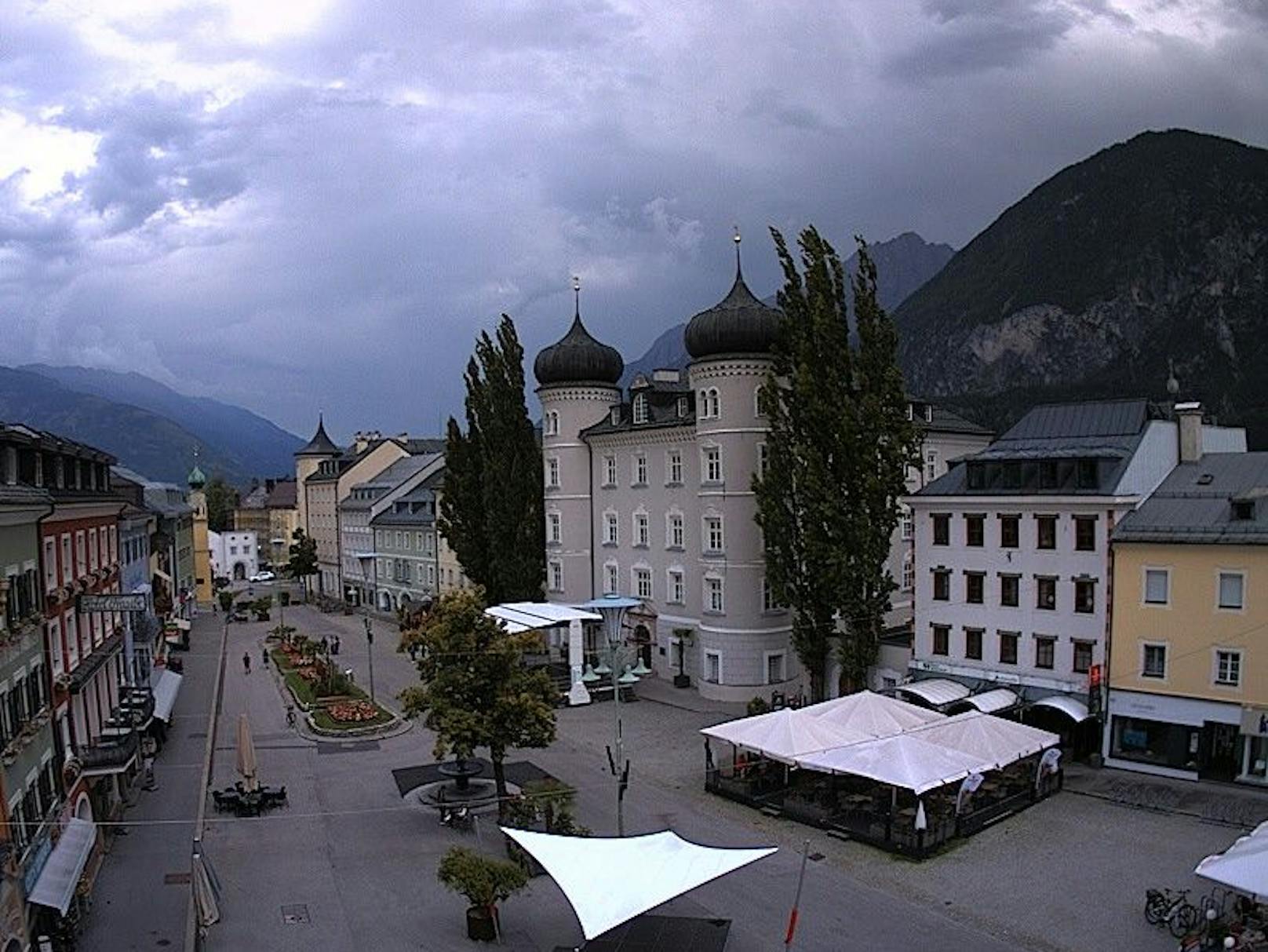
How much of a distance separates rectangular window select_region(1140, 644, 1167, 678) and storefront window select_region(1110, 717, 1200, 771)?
1.41 meters

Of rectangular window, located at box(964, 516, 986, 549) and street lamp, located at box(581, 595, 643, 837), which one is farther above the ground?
rectangular window, located at box(964, 516, 986, 549)

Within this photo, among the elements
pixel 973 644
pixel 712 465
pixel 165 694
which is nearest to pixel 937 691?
pixel 973 644

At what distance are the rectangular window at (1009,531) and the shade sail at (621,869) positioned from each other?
18.1 metres

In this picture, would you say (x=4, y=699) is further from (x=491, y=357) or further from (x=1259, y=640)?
(x=491, y=357)

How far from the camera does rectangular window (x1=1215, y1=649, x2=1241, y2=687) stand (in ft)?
94.2

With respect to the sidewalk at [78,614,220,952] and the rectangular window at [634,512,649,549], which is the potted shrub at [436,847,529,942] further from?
the rectangular window at [634,512,649,549]

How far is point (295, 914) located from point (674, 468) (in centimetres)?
2793

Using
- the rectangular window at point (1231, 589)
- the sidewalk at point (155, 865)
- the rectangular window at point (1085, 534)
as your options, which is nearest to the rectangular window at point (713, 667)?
the rectangular window at point (1085, 534)

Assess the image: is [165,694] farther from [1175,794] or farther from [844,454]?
[1175,794]

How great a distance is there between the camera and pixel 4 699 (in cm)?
1939

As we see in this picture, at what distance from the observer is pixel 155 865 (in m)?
24.9

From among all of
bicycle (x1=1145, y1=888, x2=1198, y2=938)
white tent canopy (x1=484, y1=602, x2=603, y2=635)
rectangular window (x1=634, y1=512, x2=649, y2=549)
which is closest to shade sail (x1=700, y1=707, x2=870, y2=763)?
bicycle (x1=1145, y1=888, x2=1198, y2=938)

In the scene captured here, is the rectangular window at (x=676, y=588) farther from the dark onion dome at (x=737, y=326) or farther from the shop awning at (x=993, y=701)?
the shop awning at (x=993, y=701)

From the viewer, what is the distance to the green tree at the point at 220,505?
146750 mm
